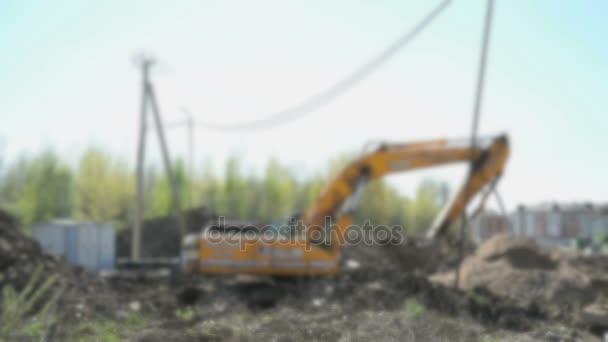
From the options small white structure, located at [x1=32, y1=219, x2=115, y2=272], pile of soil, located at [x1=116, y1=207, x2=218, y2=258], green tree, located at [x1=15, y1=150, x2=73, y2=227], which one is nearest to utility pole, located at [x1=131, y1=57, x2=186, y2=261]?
small white structure, located at [x1=32, y1=219, x2=115, y2=272]

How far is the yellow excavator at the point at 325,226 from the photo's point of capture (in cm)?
1152

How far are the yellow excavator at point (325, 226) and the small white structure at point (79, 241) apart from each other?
3624 millimetres

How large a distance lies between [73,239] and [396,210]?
68.5 ft

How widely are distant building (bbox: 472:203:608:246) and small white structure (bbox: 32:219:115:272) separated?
61.9ft

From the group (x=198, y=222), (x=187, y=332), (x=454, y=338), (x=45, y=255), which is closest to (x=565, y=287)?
(x=454, y=338)

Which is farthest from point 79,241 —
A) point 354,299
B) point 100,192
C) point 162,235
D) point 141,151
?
point 100,192

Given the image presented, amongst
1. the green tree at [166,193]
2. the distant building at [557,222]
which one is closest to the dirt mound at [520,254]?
the distant building at [557,222]

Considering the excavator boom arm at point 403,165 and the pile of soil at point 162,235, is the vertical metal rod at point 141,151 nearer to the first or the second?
the pile of soil at point 162,235

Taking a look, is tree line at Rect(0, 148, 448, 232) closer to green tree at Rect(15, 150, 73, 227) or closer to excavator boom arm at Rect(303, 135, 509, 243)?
green tree at Rect(15, 150, 73, 227)

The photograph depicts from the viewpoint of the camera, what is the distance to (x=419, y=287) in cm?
1144

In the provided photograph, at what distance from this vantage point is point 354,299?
1077 cm

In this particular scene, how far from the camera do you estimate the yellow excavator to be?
1152 centimetres

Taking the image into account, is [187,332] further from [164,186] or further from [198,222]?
[164,186]

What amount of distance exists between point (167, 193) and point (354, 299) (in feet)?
60.0
